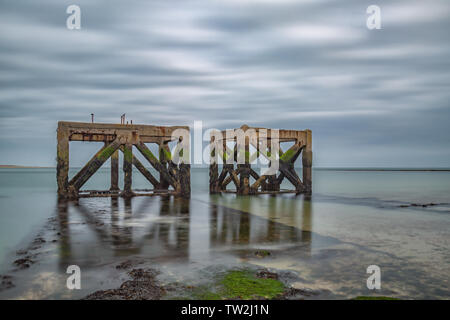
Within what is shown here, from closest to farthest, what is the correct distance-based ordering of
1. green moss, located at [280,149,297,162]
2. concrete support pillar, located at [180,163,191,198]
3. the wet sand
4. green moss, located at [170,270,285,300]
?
green moss, located at [170,270,285,300] → the wet sand → concrete support pillar, located at [180,163,191,198] → green moss, located at [280,149,297,162]

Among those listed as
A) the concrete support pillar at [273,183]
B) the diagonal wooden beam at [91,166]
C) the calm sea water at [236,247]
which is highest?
the diagonal wooden beam at [91,166]

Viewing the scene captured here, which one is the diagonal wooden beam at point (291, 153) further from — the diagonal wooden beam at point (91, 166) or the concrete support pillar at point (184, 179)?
the diagonal wooden beam at point (91, 166)

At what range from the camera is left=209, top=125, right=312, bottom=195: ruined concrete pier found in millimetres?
23906

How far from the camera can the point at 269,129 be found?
2439 cm

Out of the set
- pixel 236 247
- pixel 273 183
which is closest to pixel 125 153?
pixel 273 183

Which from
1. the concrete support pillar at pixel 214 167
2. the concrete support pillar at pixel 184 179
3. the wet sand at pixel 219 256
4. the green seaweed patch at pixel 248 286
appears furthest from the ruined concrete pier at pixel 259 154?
the green seaweed patch at pixel 248 286

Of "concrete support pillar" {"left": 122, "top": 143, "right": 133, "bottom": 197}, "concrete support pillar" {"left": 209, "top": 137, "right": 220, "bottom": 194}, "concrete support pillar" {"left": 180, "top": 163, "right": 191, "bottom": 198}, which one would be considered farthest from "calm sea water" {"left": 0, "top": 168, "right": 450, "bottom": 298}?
"concrete support pillar" {"left": 209, "top": 137, "right": 220, "bottom": 194}

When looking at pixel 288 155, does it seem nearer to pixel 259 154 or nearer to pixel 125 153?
pixel 259 154

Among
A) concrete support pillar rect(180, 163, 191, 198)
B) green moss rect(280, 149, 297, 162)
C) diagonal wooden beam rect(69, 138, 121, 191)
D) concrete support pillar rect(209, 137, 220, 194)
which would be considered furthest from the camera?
concrete support pillar rect(209, 137, 220, 194)

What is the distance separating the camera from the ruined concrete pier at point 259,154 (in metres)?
23.9

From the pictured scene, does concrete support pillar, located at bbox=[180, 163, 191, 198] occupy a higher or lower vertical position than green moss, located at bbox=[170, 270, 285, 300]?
higher

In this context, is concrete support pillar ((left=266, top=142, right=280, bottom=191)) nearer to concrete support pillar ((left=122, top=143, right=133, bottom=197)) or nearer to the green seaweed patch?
concrete support pillar ((left=122, top=143, right=133, bottom=197))
